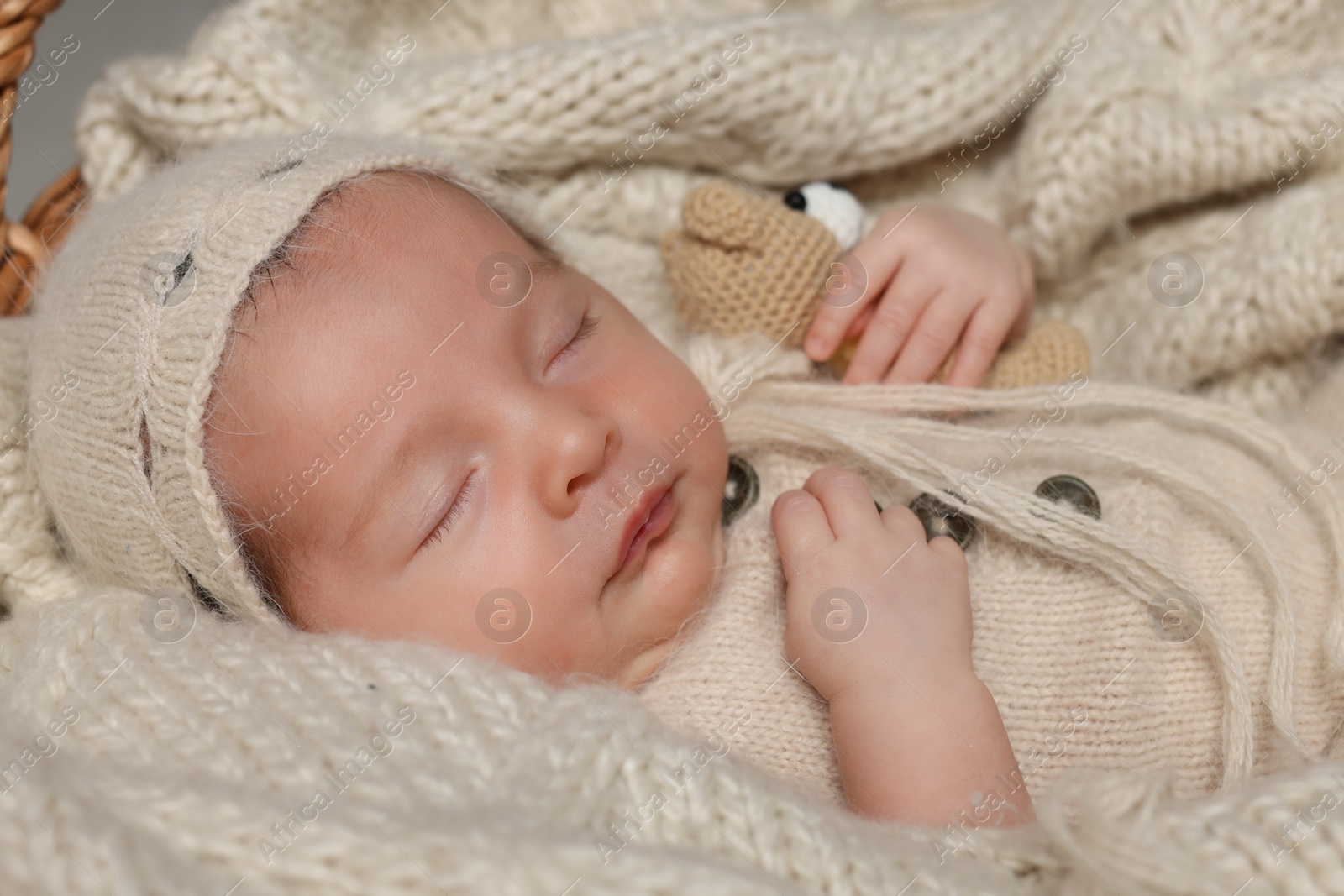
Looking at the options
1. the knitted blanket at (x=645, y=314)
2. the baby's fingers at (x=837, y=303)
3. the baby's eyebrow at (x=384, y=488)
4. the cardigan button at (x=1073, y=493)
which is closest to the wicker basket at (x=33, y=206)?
the knitted blanket at (x=645, y=314)

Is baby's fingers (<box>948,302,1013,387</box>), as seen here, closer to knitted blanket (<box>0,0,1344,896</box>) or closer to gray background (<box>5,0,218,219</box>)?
knitted blanket (<box>0,0,1344,896</box>)

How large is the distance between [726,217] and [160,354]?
28.3 inches

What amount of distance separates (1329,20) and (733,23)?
38.7 inches

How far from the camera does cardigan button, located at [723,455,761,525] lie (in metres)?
1.40

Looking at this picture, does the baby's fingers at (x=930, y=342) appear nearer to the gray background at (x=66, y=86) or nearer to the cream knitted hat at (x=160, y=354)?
the cream knitted hat at (x=160, y=354)

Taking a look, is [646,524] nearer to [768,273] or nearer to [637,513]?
[637,513]

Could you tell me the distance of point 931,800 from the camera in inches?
41.7

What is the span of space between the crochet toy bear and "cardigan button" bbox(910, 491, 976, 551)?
267 mm

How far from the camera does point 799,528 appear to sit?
127 cm

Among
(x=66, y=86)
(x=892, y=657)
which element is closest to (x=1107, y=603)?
(x=892, y=657)

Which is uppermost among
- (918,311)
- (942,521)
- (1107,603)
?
(918,311)

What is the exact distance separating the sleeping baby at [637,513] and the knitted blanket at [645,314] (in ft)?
0.35

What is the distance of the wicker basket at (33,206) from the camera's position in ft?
4.65

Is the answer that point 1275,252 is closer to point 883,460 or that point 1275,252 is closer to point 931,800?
point 883,460
